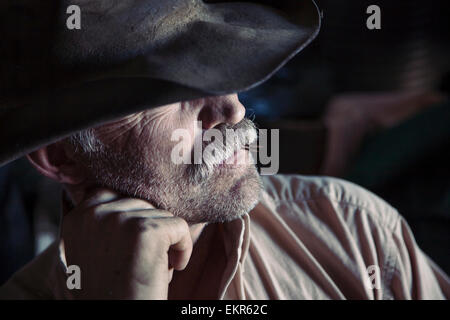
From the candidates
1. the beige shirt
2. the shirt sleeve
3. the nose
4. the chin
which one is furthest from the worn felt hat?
the shirt sleeve

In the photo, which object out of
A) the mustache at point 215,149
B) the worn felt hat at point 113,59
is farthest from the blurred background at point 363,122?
the worn felt hat at point 113,59

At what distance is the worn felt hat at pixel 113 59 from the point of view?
735 millimetres

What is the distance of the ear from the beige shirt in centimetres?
18

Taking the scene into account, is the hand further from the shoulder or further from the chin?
the shoulder

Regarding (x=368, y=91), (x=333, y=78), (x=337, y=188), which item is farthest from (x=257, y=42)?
(x=368, y=91)

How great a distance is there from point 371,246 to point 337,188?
16 centimetres

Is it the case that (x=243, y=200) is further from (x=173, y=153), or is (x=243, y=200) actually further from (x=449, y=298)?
(x=449, y=298)

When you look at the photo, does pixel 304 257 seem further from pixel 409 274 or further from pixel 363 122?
pixel 363 122

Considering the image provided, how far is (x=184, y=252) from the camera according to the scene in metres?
0.84

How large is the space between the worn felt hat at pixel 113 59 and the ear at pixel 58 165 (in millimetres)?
162

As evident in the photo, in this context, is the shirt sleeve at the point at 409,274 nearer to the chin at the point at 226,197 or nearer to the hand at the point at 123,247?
the chin at the point at 226,197

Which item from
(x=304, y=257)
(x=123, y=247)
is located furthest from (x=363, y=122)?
(x=123, y=247)

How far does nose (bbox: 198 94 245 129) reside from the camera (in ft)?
3.02

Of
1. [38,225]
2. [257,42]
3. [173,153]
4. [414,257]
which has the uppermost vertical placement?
[257,42]
